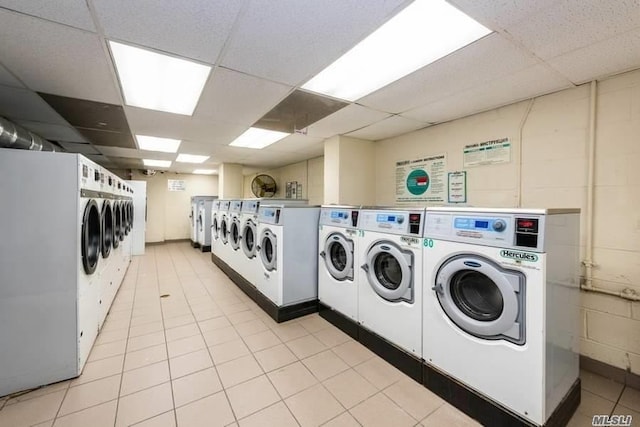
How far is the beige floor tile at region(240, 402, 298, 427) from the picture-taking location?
5.16ft

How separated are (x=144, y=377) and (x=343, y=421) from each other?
59.9 inches

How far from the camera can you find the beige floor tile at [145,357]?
2.15 metres

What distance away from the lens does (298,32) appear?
1.49m

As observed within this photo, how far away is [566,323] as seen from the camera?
1577mm

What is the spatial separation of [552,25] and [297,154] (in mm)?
4161

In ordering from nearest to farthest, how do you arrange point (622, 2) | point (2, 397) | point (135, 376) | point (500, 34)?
point (622, 2), point (500, 34), point (2, 397), point (135, 376)

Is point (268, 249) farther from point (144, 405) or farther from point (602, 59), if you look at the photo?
point (602, 59)

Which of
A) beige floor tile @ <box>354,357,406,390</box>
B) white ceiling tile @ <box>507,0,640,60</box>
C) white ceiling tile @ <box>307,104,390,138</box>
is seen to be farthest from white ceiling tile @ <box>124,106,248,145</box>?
beige floor tile @ <box>354,357,406,390</box>

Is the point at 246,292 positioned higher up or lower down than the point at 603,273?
lower down

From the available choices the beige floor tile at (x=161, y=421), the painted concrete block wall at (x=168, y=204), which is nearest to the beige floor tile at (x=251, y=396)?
the beige floor tile at (x=161, y=421)

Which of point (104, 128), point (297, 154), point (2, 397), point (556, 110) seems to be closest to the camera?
point (2, 397)

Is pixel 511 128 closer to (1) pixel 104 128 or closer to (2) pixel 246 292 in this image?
(2) pixel 246 292

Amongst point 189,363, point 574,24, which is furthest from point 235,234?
point 574,24

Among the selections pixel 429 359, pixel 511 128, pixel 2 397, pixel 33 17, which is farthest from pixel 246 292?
pixel 511 128
